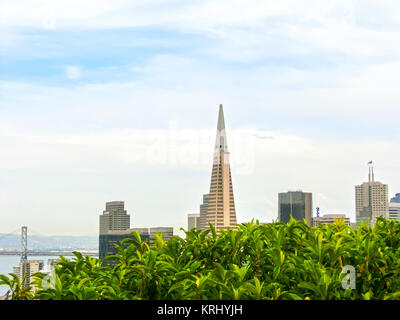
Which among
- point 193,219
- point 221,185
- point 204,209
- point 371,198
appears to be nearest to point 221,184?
point 221,185

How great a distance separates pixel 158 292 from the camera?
4918 millimetres

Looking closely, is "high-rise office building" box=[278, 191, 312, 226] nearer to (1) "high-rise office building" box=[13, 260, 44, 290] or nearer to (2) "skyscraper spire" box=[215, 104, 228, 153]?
(2) "skyscraper spire" box=[215, 104, 228, 153]

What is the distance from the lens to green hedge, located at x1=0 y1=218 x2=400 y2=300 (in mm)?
4613

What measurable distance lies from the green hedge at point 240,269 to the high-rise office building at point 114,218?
226cm

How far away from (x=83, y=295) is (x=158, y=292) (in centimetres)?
76

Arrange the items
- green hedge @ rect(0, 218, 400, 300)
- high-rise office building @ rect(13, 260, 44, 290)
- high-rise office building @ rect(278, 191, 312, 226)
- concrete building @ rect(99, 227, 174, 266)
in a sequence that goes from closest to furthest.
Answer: green hedge @ rect(0, 218, 400, 300), high-rise office building @ rect(13, 260, 44, 290), concrete building @ rect(99, 227, 174, 266), high-rise office building @ rect(278, 191, 312, 226)

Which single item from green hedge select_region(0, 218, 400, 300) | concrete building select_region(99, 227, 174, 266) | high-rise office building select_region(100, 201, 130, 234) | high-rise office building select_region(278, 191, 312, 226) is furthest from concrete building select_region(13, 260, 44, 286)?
high-rise office building select_region(278, 191, 312, 226)

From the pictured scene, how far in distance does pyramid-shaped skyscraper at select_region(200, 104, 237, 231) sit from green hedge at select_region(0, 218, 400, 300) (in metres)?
2.57

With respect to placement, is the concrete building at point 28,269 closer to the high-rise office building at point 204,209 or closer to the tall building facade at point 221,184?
the high-rise office building at point 204,209

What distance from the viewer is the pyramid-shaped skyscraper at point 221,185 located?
9.06 metres

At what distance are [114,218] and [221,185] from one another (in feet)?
7.25

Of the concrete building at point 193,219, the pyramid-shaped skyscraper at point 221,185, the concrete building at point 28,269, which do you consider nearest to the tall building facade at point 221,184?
the pyramid-shaped skyscraper at point 221,185

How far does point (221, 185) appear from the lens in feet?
31.0

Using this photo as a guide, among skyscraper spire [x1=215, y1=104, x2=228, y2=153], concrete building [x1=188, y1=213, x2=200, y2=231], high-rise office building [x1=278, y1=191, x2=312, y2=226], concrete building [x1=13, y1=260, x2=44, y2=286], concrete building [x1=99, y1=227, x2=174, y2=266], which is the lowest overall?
concrete building [x1=13, y1=260, x2=44, y2=286]
